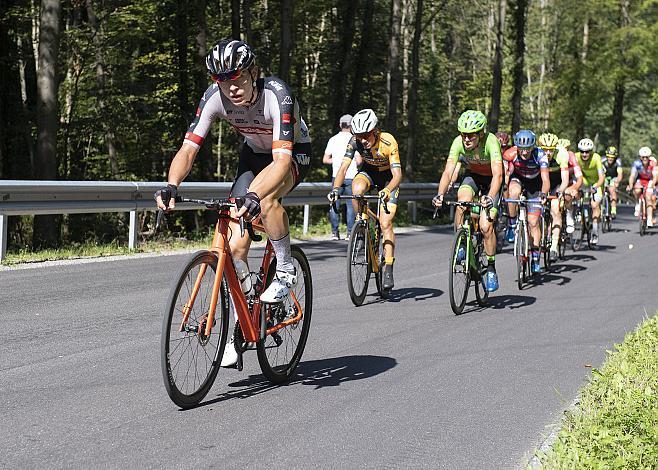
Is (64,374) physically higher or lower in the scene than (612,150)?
lower

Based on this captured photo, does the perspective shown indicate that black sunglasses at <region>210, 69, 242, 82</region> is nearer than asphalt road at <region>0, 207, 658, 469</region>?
No

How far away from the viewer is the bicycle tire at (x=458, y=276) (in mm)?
10172

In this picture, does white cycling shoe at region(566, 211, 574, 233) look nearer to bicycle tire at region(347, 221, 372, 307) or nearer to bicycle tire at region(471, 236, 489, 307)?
bicycle tire at region(471, 236, 489, 307)

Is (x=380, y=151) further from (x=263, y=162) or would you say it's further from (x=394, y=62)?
(x=394, y=62)

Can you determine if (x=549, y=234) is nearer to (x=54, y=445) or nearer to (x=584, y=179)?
(x=584, y=179)

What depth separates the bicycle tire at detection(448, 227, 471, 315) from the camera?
1017 centimetres

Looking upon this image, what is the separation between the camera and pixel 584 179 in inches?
749

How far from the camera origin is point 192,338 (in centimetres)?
563

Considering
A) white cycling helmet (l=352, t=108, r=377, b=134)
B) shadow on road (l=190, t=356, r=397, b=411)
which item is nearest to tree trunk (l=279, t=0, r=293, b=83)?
white cycling helmet (l=352, t=108, r=377, b=134)

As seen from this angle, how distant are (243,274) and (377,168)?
17.4 ft

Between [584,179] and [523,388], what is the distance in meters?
12.9

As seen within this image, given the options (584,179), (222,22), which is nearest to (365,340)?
(584,179)

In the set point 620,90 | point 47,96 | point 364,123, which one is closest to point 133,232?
point 47,96

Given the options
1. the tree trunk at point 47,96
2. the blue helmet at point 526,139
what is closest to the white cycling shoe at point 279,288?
the blue helmet at point 526,139
